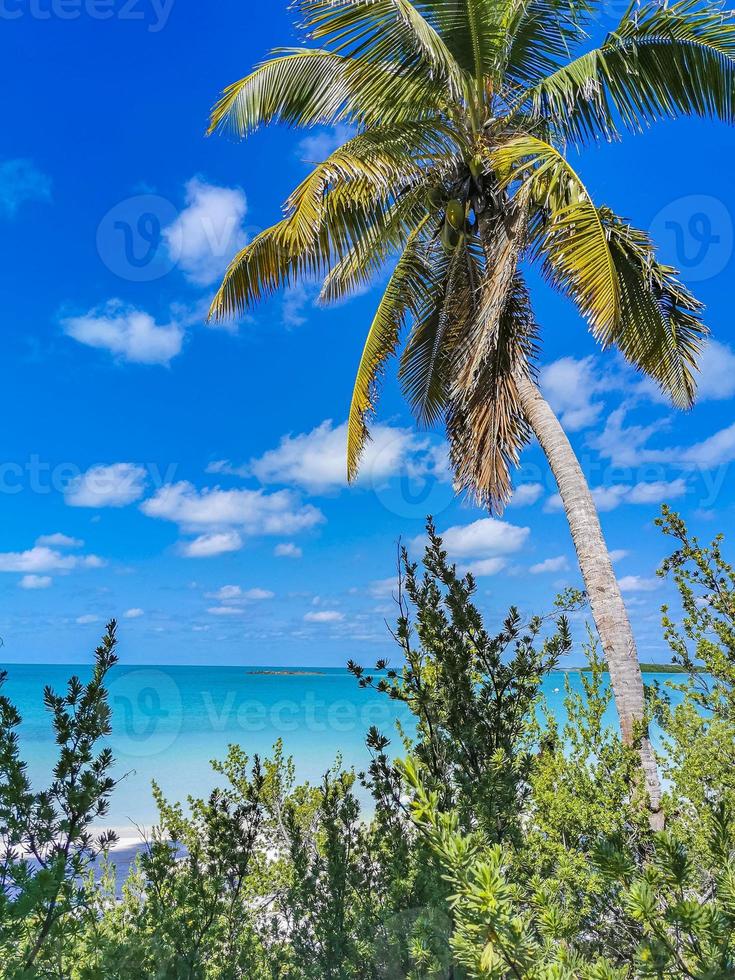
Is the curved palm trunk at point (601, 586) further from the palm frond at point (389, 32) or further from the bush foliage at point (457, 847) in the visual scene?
the palm frond at point (389, 32)

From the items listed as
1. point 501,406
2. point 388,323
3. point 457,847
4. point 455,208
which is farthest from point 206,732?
point 457,847

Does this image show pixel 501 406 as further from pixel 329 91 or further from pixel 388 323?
pixel 329 91

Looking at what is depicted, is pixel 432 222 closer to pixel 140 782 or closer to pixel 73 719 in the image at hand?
pixel 73 719

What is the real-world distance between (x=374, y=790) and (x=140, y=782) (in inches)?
1023

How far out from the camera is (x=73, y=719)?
258 centimetres

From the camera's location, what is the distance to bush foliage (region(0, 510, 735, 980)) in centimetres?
122

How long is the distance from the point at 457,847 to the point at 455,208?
6741mm

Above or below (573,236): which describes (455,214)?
above

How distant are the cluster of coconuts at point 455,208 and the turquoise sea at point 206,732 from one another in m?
4.94

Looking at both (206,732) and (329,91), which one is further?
(206,732)

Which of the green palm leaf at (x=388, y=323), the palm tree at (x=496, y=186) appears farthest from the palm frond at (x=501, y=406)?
the green palm leaf at (x=388, y=323)

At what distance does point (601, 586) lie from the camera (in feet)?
16.5

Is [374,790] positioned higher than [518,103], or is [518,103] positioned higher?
[518,103]

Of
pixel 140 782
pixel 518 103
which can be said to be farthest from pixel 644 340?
pixel 140 782
